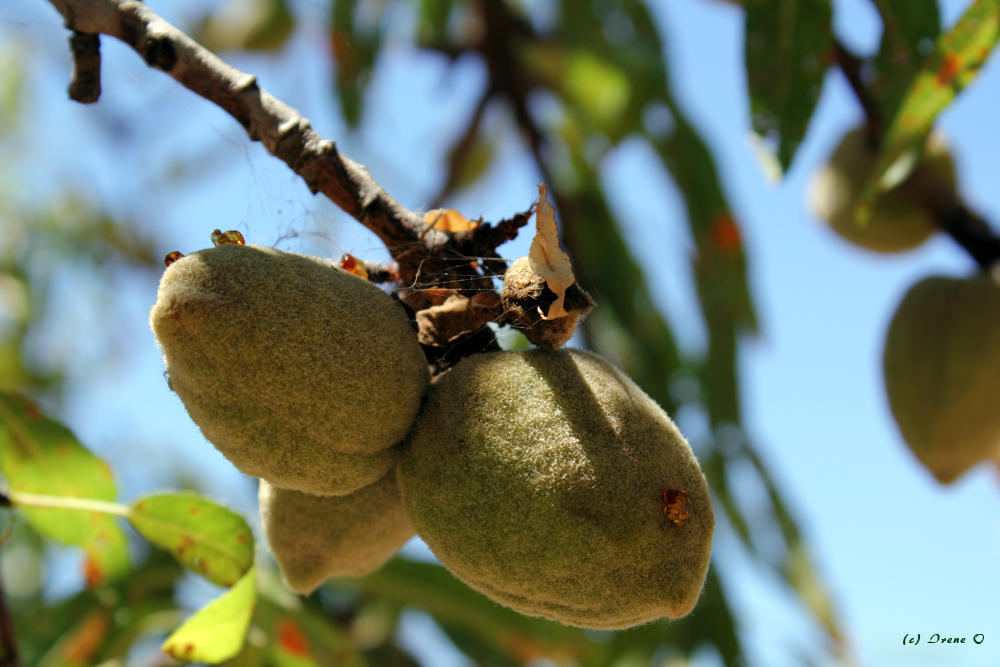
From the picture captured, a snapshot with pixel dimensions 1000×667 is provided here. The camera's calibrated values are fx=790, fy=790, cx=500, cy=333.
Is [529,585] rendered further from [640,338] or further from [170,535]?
[640,338]

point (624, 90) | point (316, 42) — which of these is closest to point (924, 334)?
point (624, 90)

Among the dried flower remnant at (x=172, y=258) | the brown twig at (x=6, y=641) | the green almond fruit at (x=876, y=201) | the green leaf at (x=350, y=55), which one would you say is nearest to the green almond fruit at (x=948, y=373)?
the green almond fruit at (x=876, y=201)

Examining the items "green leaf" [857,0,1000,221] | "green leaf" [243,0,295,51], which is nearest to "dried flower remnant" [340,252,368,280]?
"green leaf" [857,0,1000,221]

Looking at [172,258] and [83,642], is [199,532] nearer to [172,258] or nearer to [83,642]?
[172,258]

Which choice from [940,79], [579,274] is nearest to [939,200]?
[940,79]

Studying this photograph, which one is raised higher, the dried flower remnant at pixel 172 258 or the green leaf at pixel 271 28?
the dried flower remnant at pixel 172 258

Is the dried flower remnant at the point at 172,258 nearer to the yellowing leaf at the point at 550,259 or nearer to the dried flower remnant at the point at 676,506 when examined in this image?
the yellowing leaf at the point at 550,259
